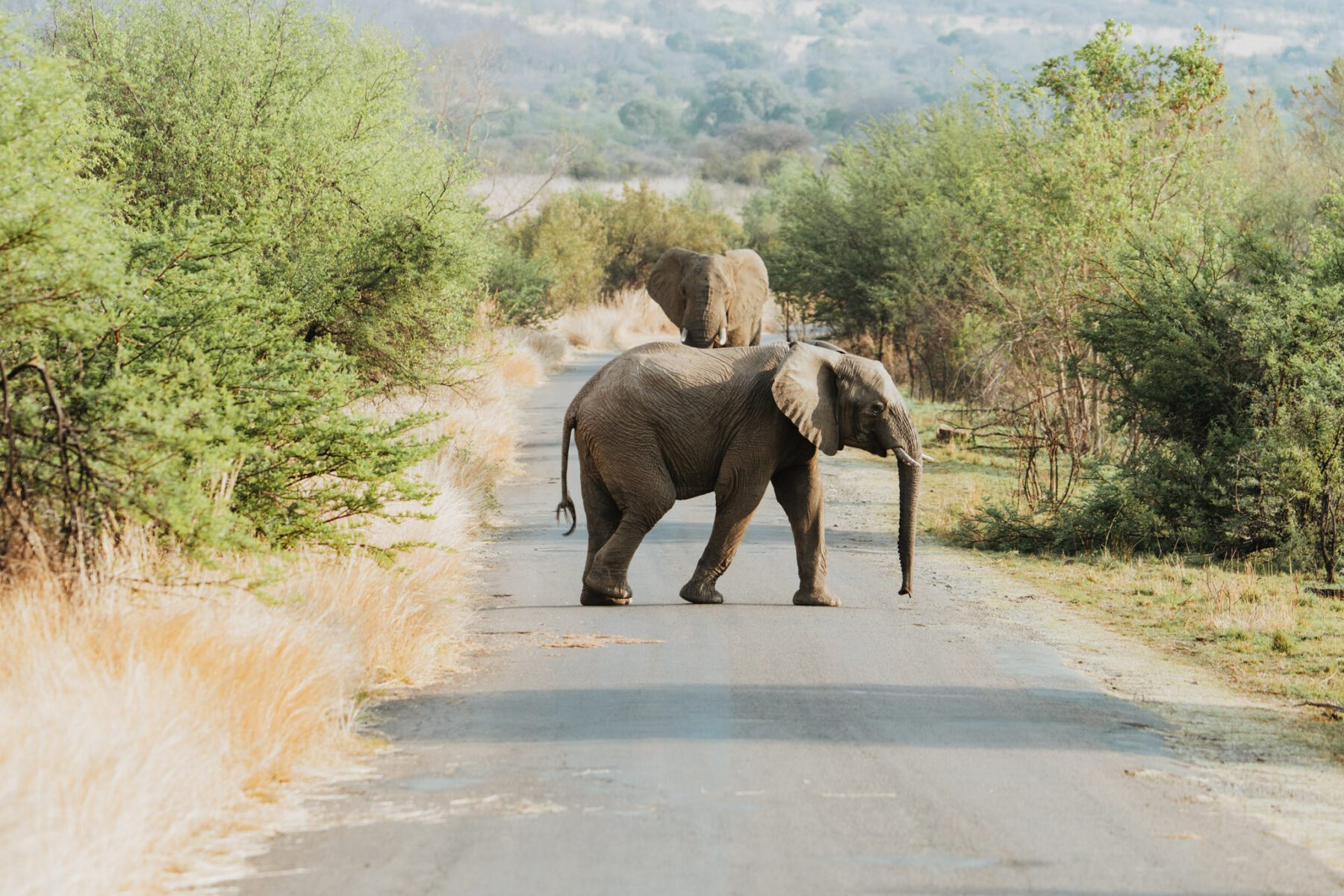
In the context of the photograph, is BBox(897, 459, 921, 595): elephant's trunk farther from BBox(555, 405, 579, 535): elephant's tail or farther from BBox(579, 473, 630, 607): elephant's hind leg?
BBox(555, 405, 579, 535): elephant's tail

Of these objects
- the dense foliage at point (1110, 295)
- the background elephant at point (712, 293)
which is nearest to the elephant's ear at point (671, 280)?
the background elephant at point (712, 293)

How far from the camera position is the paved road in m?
5.68

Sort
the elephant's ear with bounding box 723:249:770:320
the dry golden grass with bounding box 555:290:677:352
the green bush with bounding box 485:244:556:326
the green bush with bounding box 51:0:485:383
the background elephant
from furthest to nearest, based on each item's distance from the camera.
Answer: the dry golden grass with bounding box 555:290:677:352 → the green bush with bounding box 485:244:556:326 → the elephant's ear with bounding box 723:249:770:320 → the background elephant → the green bush with bounding box 51:0:485:383

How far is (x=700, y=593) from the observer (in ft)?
37.7

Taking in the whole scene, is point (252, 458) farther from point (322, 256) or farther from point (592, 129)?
point (592, 129)

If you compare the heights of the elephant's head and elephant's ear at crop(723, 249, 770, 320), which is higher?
elephant's ear at crop(723, 249, 770, 320)

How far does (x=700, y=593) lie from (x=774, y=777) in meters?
4.55

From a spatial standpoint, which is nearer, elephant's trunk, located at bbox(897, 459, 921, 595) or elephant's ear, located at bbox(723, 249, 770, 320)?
elephant's trunk, located at bbox(897, 459, 921, 595)

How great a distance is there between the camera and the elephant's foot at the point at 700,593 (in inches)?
452

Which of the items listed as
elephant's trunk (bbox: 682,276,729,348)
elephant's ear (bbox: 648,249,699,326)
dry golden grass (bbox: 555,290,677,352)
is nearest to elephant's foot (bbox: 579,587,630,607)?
elephant's trunk (bbox: 682,276,729,348)

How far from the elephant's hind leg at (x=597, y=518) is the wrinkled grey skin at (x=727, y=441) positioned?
3 centimetres

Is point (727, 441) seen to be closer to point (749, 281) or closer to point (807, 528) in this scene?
point (807, 528)

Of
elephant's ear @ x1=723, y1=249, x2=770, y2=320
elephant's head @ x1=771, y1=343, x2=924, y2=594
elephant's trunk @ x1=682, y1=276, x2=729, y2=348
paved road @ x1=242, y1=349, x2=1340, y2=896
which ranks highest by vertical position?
elephant's ear @ x1=723, y1=249, x2=770, y2=320

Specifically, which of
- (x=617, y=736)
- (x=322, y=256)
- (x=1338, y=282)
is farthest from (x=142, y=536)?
(x=1338, y=282)
